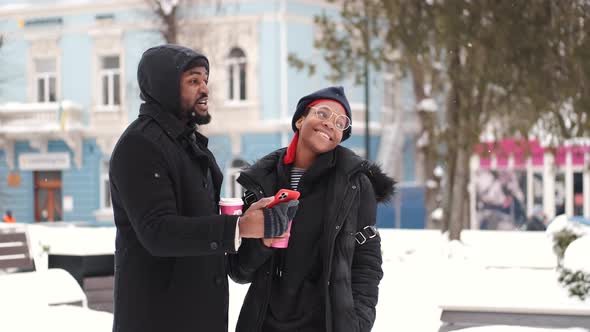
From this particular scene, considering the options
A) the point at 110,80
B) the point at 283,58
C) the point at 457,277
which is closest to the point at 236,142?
the point at 283,58

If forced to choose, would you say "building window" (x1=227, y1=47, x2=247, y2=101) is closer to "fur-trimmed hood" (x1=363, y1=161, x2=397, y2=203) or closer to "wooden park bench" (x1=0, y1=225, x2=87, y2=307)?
"wooden park bench" (x1=0, y1=225, x2=87, y2=307)

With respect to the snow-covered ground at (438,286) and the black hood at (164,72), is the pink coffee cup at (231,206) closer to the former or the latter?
the black hood at (164,72)

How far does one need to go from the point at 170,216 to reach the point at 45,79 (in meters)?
28.0

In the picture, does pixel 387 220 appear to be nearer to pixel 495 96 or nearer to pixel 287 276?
pixel 495 96

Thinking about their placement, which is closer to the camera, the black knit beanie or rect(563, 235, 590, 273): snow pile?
the black knit beanie

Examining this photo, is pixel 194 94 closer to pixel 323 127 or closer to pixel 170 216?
pixel 170 216

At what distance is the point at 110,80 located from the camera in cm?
2844

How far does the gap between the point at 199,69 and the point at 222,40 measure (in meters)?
24.0

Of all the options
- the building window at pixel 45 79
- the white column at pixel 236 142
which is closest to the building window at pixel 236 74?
the white column at pixel 236 142

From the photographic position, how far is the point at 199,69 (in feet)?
9.41

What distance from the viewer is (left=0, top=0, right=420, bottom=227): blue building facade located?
2619 cm

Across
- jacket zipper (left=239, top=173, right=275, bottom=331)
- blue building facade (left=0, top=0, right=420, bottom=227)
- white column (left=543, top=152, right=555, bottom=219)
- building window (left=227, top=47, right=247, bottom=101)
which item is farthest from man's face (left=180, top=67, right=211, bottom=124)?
white column (left=543, top=152, right=555, bottom=219)

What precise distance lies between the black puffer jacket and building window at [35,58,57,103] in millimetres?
27212

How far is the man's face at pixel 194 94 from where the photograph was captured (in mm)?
2854
